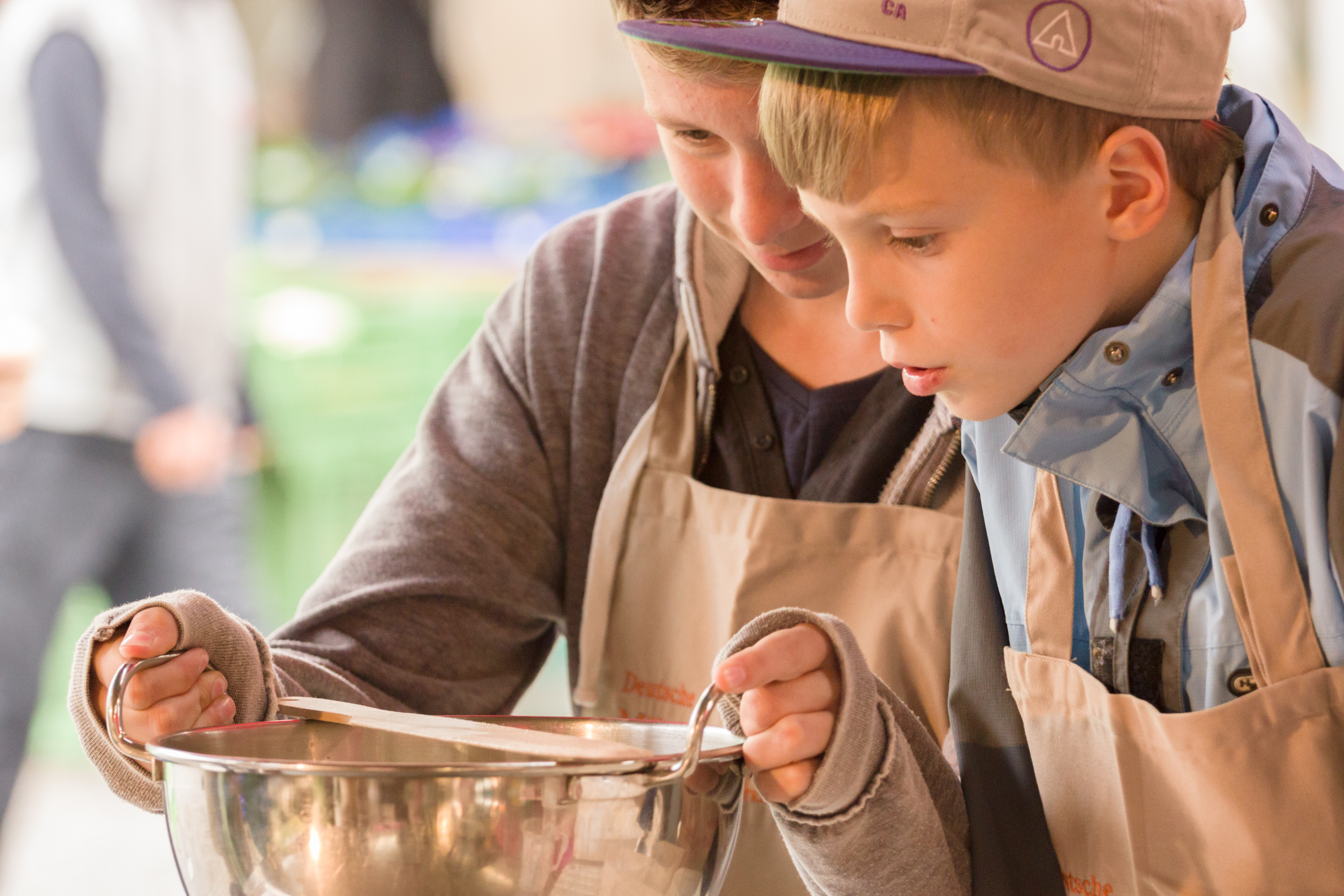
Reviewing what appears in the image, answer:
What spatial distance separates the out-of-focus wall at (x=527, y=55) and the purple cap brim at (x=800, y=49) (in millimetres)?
2655

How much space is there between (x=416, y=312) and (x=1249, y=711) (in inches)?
99.3

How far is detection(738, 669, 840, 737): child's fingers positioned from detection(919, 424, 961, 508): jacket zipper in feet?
0.80

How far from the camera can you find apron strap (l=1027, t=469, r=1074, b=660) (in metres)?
0.79

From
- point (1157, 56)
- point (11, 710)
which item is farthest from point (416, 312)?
point (1157, 56)

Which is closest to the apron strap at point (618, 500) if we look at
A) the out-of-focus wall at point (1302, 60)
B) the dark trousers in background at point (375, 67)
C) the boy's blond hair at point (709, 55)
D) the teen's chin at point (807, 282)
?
the teen's chin at point (807, 282)

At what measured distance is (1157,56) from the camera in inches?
26.0

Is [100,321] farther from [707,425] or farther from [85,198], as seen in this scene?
[707,425]

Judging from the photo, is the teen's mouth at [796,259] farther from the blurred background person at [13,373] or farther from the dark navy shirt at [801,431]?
the blurred background person at [13,373]

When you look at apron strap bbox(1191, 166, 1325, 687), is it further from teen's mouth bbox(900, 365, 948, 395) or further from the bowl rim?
the bowl rim

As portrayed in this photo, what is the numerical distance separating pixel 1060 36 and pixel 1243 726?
354mm

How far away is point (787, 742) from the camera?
2.23 feet

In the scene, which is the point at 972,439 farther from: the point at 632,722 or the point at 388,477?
the point at 388,477

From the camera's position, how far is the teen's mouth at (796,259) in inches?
35.7

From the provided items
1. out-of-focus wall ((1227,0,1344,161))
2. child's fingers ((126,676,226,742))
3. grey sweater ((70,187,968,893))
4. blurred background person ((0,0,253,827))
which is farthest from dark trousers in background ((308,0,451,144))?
child's fingers ((126,676,226,742))
